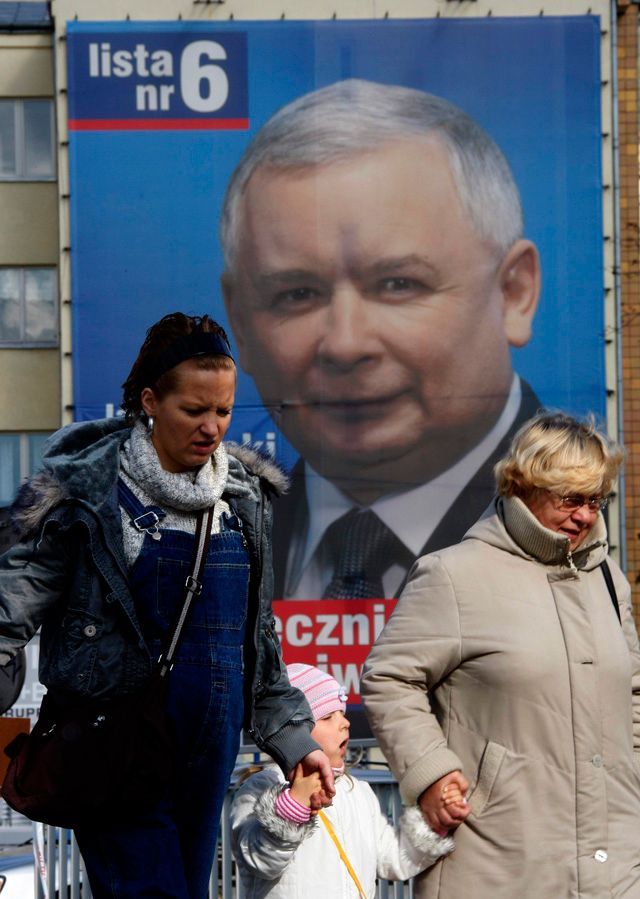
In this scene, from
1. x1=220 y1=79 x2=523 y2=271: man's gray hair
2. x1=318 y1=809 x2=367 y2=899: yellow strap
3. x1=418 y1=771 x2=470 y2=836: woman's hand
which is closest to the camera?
x1=418 y1=771 x2=470 y2=836: woman's hand

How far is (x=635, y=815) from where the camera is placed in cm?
399

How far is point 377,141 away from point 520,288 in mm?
2681

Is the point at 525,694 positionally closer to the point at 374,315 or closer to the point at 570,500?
the point at 570,500

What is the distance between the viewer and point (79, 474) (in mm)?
3518

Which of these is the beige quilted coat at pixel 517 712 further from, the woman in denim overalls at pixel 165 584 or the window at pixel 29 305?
the window at pixel 29 305

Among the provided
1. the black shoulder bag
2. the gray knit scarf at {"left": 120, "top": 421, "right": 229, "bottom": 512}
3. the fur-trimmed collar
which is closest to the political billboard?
the fur-trimmed collar

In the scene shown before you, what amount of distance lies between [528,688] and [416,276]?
654 inches

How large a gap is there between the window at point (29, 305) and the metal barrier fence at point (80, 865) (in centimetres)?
1881

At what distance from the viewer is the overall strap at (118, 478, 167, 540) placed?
138 inches

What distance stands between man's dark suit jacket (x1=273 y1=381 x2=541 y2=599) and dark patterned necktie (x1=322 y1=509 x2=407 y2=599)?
0.42 meters

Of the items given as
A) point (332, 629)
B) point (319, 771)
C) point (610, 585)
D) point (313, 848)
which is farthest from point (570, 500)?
point (332, 629)

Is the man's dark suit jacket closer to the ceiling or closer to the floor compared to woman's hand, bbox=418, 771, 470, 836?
closer to the ceiling

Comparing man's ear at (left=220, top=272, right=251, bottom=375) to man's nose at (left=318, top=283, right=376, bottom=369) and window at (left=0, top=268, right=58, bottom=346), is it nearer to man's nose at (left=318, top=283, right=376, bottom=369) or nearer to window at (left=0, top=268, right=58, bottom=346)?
man's nose at (left=318, top=283, right=376, bottom=369)

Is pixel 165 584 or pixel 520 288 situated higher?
pixel 520 288
